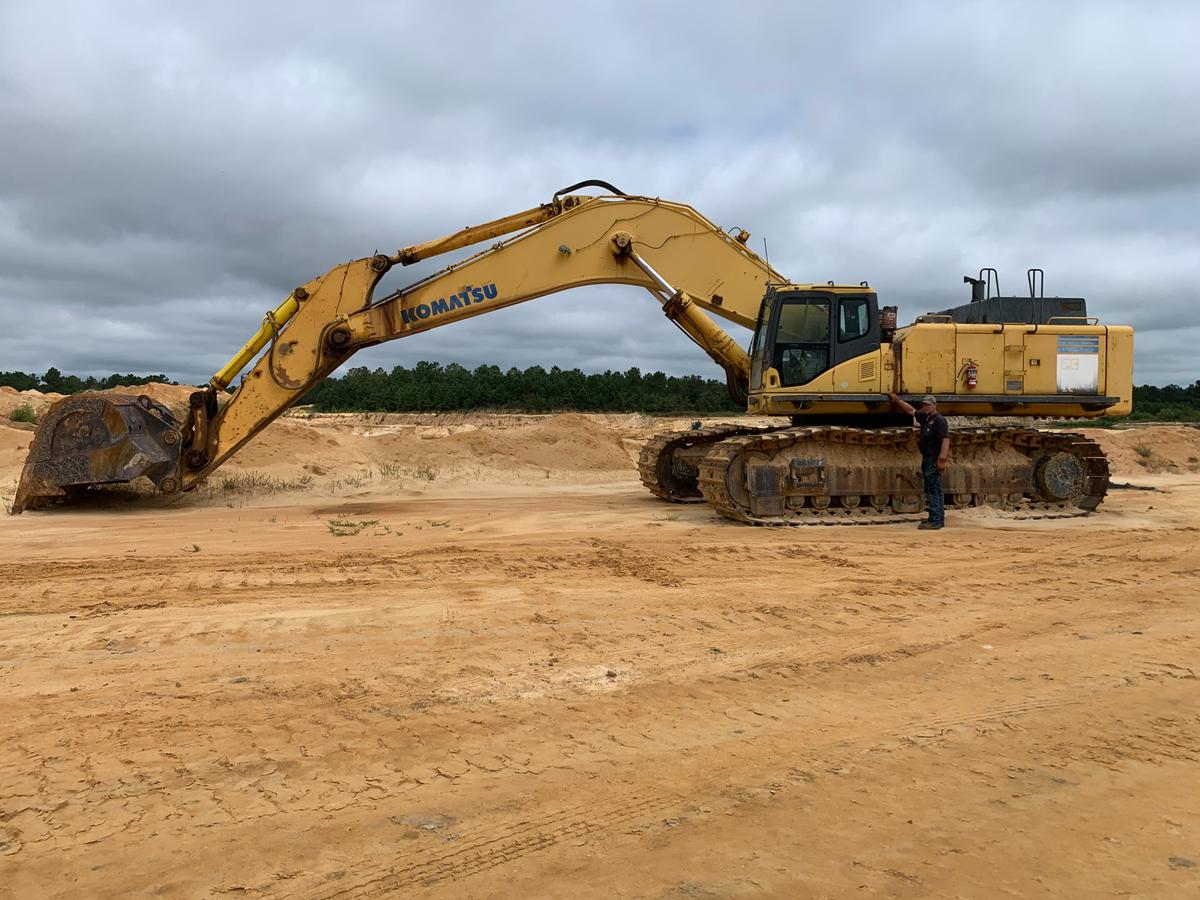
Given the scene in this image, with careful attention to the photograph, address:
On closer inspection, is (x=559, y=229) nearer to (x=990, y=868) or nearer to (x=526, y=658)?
(x=526, y=658)

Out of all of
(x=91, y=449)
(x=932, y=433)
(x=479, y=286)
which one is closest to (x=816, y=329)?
(x=932, y=433)

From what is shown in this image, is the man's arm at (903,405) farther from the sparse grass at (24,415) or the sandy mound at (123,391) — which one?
the sparse grass at (24,415)

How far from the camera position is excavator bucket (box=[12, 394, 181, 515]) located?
37.8ft

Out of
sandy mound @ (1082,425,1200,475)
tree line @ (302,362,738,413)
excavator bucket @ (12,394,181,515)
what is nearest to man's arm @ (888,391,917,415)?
excavator bucket @ (12,394,181,515)

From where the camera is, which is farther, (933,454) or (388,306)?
(388,306)

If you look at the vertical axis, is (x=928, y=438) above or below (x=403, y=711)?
above

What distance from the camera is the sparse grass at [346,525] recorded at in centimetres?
951

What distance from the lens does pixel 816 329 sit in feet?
36.3

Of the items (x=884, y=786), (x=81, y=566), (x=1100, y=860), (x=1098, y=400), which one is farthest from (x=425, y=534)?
(x=1098, y=400)

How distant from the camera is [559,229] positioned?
1177 centimetres

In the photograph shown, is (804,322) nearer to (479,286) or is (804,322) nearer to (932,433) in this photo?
(932,433)

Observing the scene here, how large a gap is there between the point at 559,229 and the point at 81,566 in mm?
7338

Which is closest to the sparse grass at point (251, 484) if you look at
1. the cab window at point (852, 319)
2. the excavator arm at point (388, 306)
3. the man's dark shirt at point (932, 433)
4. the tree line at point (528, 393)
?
the excavator arm at point (388, 306)

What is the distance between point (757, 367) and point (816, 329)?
93 cm
